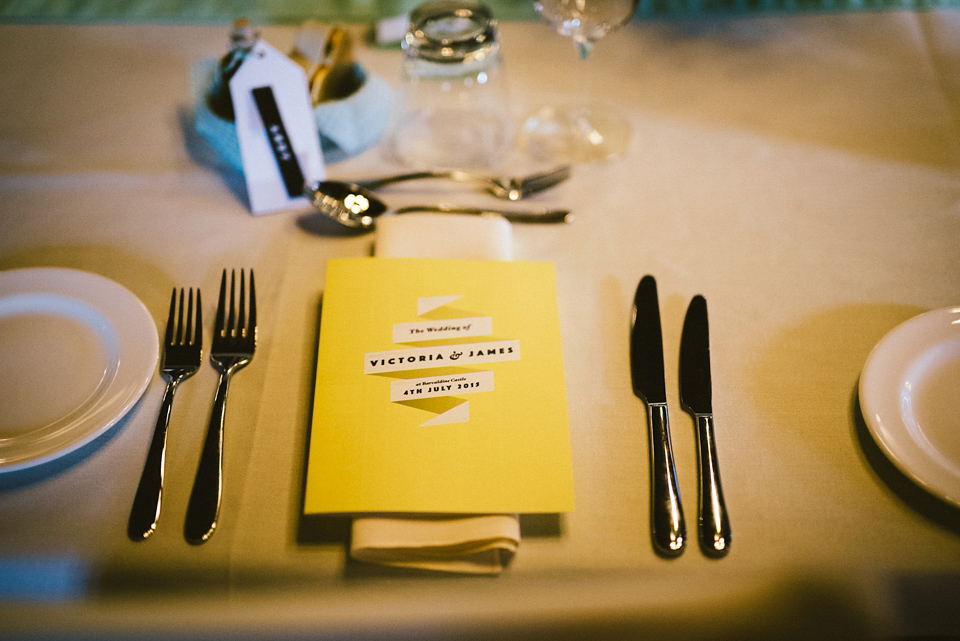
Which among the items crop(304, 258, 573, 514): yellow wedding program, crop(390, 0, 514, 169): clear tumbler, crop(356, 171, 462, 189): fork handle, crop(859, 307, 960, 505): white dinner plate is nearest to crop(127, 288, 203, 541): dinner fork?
crop(304, 258, 573, 514): yellow wedding program

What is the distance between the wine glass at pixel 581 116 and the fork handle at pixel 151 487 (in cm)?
55

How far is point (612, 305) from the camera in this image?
610mm

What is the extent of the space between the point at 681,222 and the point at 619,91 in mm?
287

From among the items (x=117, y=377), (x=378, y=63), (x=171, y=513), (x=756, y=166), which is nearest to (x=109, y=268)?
(x=117, y=377)

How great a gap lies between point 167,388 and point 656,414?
45 cm

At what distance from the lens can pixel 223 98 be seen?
26.6 inches

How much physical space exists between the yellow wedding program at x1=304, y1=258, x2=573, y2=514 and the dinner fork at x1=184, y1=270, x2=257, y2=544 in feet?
0.29

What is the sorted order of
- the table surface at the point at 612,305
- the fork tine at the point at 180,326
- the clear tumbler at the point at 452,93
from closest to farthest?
the table surface at the point at 612,305 → the fork tine at the point at 180,326 → the clear tumbler at the point at 452,93

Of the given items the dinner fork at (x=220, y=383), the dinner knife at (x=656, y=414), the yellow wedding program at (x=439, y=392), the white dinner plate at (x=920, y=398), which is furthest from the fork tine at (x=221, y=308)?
the white dinner plate at (x=920, y=398)

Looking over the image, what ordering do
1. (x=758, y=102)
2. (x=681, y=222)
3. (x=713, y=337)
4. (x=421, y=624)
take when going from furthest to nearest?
(x=758, y=102) → (x=681, y=222) → (x=713, y=337) → (x=421, y=624)

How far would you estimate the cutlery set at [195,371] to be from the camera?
0.46 meters

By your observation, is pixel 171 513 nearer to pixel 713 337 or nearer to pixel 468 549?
pixel 468 549

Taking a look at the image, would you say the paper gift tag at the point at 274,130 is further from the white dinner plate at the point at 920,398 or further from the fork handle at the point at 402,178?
the white dinner plate at the point at 920,398

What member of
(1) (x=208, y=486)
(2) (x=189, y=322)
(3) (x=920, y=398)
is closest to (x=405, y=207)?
(2) (x=189, y=322)
